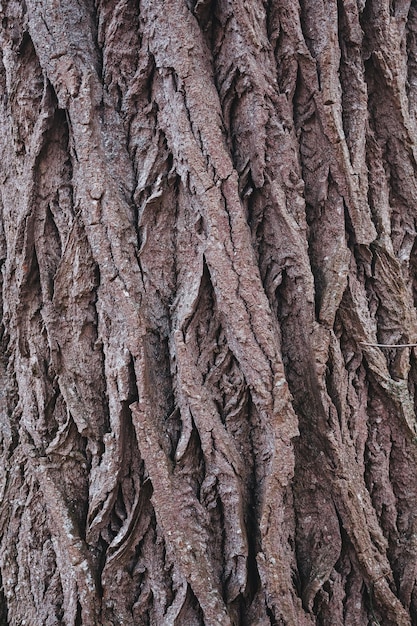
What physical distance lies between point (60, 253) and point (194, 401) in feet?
2.08

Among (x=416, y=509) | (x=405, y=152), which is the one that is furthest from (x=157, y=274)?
(x=416, y=509)

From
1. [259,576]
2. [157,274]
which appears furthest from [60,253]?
[259,576]

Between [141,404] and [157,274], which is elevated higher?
[157,274]

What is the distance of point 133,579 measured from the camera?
1.39m

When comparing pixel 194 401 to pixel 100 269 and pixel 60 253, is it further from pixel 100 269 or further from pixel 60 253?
pixel 60 253

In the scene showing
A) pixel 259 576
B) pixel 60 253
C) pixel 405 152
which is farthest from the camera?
pixel 405 152

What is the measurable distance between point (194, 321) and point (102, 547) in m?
0.68

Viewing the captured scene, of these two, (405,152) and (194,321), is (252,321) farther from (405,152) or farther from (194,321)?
(405,152)

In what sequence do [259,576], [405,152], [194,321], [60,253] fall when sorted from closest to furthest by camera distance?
[259,576] < [194,321] < [60,253] < [405,152]

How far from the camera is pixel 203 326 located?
4.77ft

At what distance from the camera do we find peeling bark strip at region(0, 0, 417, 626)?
4.51 feet

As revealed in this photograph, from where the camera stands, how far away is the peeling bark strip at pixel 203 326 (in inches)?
54.1

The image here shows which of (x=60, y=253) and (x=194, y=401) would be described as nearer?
(x=194, y=401)

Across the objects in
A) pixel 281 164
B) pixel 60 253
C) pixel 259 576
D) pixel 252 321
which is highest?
pixel 281 164
